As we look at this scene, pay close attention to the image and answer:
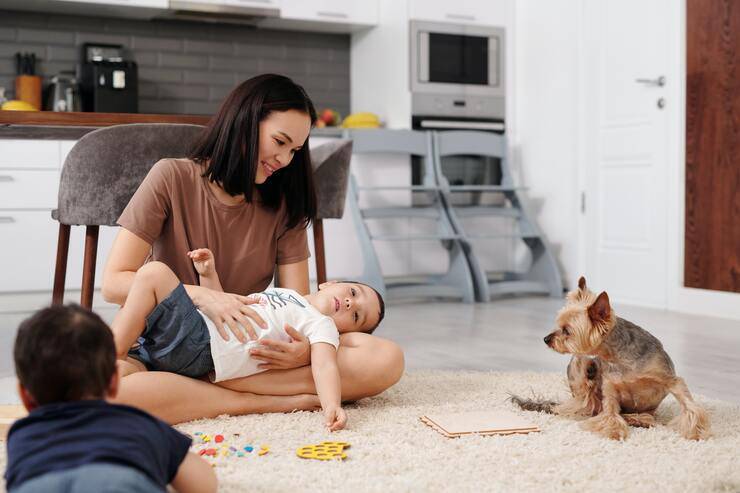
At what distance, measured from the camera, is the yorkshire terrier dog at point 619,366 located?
1.81 metres

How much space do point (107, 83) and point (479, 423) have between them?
3.53 metres

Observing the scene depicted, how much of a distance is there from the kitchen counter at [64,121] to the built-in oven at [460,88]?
205 cm

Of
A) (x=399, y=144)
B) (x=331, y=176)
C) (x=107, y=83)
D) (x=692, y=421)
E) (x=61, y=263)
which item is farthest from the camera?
(x=399, y=144)

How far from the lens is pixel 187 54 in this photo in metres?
5.28

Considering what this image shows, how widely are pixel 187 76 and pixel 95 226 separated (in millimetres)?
2804

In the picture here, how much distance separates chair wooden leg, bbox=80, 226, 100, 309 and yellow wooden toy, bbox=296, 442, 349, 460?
1101 mm

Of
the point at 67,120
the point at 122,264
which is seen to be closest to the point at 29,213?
the point at 67,120

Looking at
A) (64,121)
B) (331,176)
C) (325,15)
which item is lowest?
(331,176)

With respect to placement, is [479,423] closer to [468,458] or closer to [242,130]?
[468,458]

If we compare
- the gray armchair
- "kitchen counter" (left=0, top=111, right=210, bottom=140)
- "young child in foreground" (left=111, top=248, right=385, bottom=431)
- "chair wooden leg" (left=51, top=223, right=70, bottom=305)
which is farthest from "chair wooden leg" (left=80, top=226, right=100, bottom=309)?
"young child in foreground" (left=111, top=248, right=385, bottom=431)

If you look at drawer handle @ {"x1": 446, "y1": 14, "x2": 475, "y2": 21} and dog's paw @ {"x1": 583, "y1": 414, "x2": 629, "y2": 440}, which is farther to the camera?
drawer handle @ {"x1": 446, "y1": 14, "x2": 475, "y2": 21}

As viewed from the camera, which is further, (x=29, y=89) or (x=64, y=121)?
(x=29, y=89)

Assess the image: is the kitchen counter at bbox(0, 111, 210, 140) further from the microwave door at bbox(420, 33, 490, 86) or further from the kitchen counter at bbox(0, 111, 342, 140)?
the microwave door at bbox(420, 33, 490, 86)

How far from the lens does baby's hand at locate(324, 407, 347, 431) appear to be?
71.8 inches
